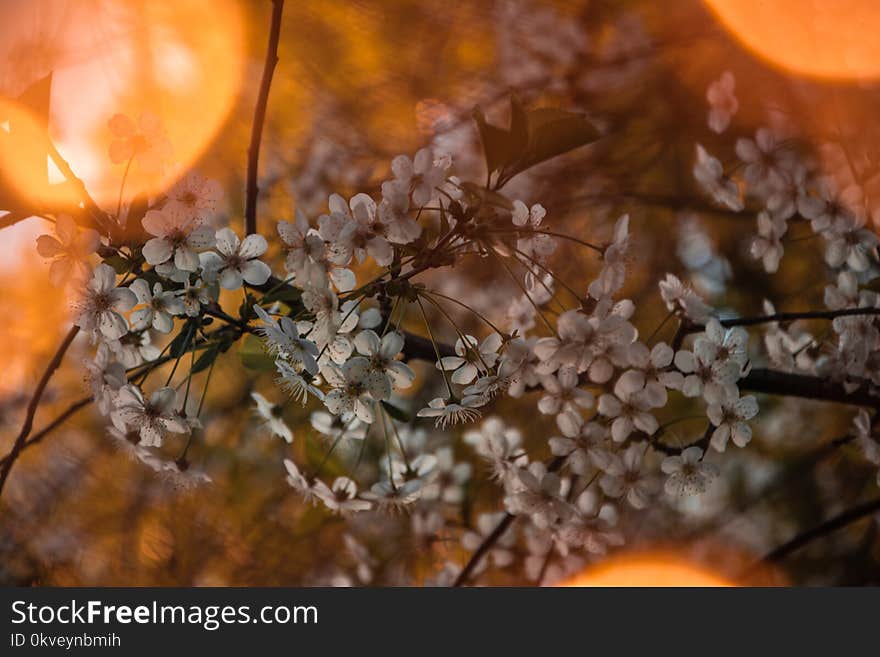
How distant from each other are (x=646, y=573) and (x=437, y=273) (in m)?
0.75

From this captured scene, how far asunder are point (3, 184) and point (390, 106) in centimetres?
102

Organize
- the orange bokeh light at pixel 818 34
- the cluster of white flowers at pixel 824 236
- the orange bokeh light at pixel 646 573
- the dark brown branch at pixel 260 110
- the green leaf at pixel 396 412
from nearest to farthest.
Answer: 1. the dark brown branch at pixel 260 110
2. the green leaf at pixel 396 412
3. the cluster of white flowers at pixel 824 236
4. the orange bokeh light at pixel 818 34
5. the orange bokeh light at pixel 646 573

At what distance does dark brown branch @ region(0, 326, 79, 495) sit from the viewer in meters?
Answer: 0.73

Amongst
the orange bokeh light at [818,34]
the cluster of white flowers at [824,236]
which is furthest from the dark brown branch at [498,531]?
the orange bokeh light at [818,34]

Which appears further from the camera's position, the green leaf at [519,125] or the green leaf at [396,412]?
the green leaf at [396,412]

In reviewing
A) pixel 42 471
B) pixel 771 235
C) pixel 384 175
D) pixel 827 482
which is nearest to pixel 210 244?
pixel 771 235

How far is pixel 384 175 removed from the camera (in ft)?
4.83

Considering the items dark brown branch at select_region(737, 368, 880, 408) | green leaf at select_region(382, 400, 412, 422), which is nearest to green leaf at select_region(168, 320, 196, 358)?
green leaf at select_region(382, 400, 412, 422)

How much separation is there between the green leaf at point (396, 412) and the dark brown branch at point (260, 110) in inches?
8.9

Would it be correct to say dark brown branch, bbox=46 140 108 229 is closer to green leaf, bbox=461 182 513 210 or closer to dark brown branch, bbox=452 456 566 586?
green leaf, bbox=461 182 513 210

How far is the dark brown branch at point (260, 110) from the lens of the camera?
0.67m

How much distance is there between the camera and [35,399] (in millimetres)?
756

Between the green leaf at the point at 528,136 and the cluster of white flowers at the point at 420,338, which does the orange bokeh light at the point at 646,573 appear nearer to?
the cluster of white flowers at the point at 420,338

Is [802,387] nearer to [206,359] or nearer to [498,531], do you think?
[498,531]
